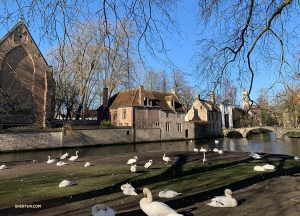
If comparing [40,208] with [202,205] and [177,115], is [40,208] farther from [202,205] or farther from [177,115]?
[177,115]

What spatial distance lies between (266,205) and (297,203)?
2.49ft

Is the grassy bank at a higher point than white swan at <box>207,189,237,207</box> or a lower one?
lower

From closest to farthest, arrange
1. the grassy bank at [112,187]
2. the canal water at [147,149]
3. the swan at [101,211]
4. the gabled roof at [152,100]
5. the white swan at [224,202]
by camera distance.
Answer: the swan at [101,211] → the white swan at [224,202] → the grassy bank at [112,187] → the canal water at [147,149] → the gabled roof at [152,100]

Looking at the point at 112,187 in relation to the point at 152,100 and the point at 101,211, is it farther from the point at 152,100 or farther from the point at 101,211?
the point at 152,100

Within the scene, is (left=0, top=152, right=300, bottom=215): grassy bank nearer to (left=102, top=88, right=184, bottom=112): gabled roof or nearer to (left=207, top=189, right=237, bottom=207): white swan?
(left=207, top=189, right=237, bottom=207): white swan

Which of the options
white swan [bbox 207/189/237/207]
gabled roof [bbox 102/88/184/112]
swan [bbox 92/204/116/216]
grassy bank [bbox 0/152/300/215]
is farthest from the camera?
gabled roof [bbox 102/88/184/112]

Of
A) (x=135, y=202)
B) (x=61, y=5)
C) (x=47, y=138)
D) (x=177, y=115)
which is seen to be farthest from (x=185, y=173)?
(x=177, y=115)

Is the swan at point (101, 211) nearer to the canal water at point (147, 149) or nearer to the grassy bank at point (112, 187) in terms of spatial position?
the grassy bank at point (112, 187)

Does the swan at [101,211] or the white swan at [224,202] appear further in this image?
the white swan at [224,202]

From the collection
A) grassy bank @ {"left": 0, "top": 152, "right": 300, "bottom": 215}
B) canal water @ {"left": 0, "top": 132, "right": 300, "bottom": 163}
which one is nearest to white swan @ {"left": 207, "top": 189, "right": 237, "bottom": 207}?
grassy bank @ {"left": 0, "top": 152, "right": 300, "bottom": 215}

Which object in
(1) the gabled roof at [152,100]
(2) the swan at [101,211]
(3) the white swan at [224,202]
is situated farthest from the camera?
(1) the gabled roof at [152,100]

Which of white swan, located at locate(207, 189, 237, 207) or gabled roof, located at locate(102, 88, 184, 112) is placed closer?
white swan, located at locate(207, 189, 237, 207)

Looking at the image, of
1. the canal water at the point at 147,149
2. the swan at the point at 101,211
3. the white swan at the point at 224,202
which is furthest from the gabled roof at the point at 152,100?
the swan at the point at 101,211

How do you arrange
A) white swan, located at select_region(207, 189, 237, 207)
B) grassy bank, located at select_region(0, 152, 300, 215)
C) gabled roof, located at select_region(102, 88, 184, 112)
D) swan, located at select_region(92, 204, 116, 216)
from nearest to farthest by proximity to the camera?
swan, located at select_region(92, 204, 116, 216) → white swan, located at select_region(207, 189, 237, 207) → grassy bank, located at select_region(0, 152, 300, 215) → gabled roof, located at select_region(102, 88, 184, 112)
